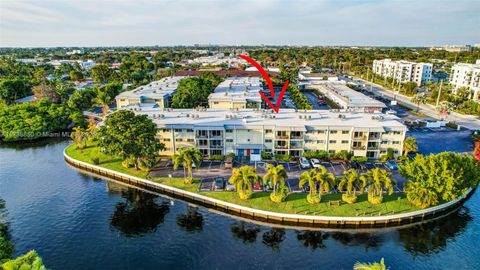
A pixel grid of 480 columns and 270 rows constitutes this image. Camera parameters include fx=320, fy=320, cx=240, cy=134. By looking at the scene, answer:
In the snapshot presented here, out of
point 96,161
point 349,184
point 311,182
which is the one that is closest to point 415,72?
point 349,184

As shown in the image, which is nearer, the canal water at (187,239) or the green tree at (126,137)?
the canal water at (187,239)

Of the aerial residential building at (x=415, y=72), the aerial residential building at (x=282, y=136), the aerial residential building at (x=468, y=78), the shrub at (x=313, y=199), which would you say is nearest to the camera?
the shrub at (x=313, y=199)

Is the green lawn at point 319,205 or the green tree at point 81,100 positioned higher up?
the green tree at point 81,100

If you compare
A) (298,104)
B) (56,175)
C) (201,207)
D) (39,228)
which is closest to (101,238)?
(39,228)

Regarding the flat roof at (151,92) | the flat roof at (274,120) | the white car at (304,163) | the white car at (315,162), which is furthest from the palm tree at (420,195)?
the flat roof at (151,92)

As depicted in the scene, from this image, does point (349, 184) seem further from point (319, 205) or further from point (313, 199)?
point (313, 199)

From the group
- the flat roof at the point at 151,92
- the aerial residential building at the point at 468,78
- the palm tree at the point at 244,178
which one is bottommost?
the palm tree at the point at 244,178

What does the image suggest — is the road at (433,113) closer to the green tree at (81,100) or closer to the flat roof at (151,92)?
the flat roof at (151,92)

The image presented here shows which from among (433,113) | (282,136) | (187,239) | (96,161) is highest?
(282,136)
